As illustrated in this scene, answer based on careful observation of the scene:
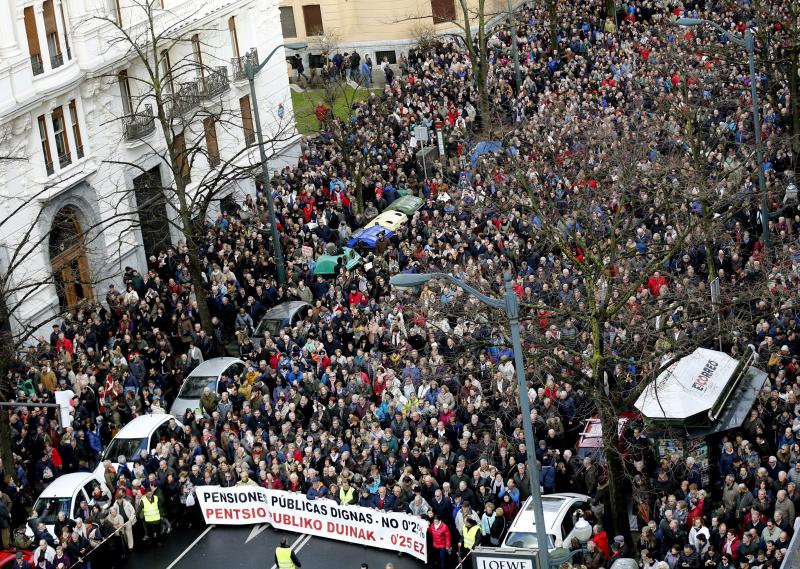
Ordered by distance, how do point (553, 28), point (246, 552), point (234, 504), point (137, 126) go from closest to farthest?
point (246, 552) < point (234, 504) < point (137, 126) < point (553, 28)

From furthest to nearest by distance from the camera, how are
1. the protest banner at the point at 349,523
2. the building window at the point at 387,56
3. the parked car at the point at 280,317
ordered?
1. the building window at the point at 387,56
2. the parked car at the point at 280,317
3. the protest banner at the point at 349,523

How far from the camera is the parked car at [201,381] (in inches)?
1465

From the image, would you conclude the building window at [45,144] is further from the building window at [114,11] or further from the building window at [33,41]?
the building window at [114,11]

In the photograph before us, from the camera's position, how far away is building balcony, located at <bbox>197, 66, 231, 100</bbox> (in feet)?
163

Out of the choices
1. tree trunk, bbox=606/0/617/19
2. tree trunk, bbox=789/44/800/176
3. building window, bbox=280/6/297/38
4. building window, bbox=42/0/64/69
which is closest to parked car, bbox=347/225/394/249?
building window, bbox=42/0/64/69

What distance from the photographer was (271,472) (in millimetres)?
32500

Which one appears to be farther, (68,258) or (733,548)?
(68,258)

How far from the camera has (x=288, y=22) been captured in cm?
Result: 6794

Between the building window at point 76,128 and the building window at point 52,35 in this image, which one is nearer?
the building window at point 52,35

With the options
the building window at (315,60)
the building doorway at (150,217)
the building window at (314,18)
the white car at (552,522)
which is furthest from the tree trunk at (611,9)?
the white car at (552,522)

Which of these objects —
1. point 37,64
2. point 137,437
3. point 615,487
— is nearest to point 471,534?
point 615,487

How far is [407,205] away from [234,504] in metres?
16.5

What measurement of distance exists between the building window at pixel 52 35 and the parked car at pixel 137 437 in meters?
12.9

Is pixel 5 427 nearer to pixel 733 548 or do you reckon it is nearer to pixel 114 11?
pixel 114 11
